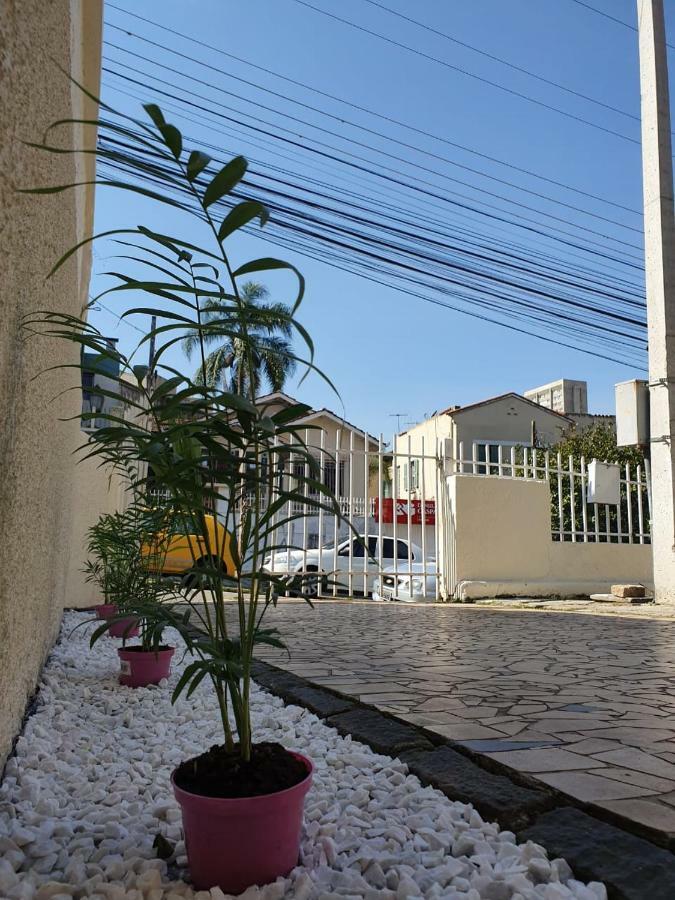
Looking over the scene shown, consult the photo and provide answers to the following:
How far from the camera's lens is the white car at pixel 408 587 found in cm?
859

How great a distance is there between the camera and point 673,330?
25.0ft

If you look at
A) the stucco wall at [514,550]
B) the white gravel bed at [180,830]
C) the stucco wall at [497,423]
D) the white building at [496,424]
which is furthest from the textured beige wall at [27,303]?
the stucco wall at [497,423]

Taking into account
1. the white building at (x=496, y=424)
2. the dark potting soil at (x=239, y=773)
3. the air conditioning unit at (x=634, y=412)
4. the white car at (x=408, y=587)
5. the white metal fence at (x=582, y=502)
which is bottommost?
the white car at (x=408, y=587)

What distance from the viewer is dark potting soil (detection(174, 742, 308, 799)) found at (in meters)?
1.36

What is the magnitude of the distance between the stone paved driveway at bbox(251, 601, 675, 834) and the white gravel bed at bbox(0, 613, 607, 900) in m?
0.35

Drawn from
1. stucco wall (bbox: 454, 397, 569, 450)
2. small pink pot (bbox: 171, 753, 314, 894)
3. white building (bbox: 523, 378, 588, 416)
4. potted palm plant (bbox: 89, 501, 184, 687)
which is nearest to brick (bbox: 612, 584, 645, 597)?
potted palm plant (bbox: 89, 501, 184, 687)

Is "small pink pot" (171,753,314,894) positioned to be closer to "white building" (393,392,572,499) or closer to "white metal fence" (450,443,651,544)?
"white metal fence" (450,443,651,544)

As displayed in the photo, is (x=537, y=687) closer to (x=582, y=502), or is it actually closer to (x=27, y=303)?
(x=27, y=303)

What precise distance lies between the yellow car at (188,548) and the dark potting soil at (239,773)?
410 mm

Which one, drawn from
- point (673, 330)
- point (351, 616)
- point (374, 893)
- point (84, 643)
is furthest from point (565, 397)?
point (374, 893)

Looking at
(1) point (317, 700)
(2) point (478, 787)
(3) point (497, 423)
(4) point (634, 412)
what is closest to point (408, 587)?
(4) point (634, 412)

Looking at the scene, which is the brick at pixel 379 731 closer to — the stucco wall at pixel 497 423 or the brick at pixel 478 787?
the brick at pixel 478 787

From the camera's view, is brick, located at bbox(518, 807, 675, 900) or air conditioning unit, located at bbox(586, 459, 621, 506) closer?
brick, located at bbox(518, 807, 675, 900)

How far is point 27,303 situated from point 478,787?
1.75 meters
